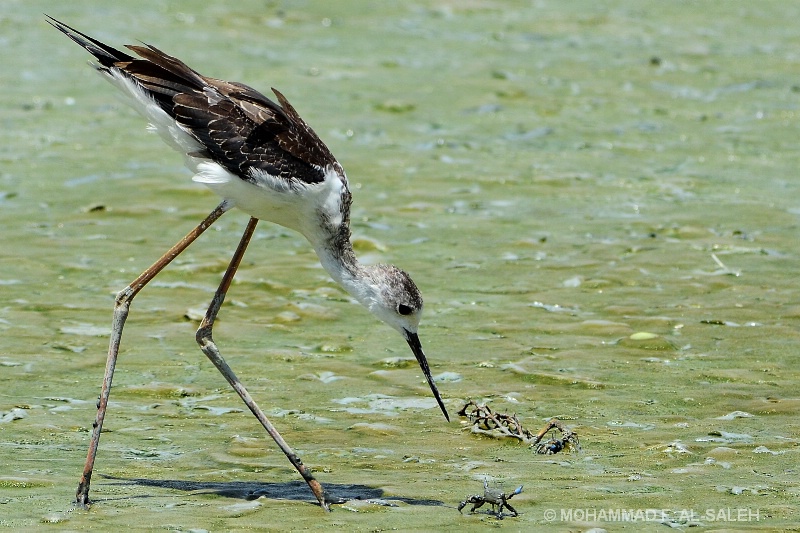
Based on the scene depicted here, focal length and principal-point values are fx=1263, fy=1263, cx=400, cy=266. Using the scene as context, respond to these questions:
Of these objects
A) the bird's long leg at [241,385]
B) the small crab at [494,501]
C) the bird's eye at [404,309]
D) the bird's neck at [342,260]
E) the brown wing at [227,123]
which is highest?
the brown wing at [227,123]

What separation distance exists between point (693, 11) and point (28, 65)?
933cm

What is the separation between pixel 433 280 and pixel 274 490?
12.1 feet

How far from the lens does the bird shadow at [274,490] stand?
18.5 feet

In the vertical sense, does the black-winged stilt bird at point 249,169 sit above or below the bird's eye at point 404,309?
above

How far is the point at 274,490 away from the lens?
232 inches

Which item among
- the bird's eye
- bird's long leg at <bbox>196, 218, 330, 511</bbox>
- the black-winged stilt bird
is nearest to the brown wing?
the black-winged stilt bird

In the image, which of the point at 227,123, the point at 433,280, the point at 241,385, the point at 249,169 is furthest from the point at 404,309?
the point at 433,280

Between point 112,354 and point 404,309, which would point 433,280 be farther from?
point 112,354

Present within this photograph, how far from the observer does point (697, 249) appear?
32.3ft

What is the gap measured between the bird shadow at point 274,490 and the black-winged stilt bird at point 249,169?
0.50 meters

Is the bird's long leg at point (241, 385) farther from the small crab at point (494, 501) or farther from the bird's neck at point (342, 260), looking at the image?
the small crab at point (494, 501)

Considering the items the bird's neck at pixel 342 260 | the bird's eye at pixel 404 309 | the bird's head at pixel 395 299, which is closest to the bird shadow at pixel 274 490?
the bird's head at pixel 395 299

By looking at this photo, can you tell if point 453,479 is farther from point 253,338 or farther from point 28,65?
point 28,65

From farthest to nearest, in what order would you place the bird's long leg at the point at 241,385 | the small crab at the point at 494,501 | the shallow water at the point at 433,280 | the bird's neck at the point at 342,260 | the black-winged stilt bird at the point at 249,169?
the bird's neck at the point at 342,260 < the black-winged stilt bird at the point at 249,169 < the shallow water at the point at 433,280 < the bird's long leg at the point at 241,385 < the small crab at the point at 494,501
